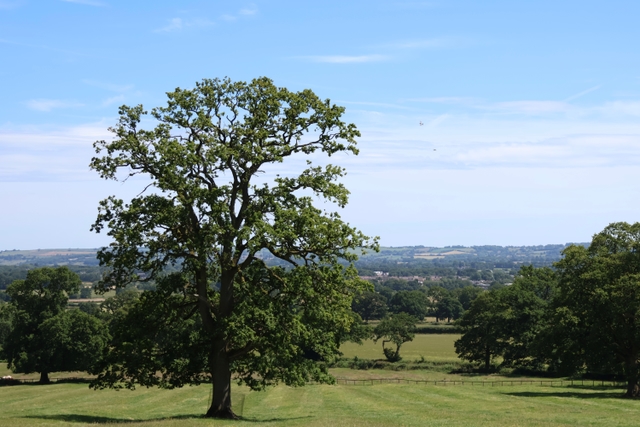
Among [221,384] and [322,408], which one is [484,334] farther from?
[221,384]

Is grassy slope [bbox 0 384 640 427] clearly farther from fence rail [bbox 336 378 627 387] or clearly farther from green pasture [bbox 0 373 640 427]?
fence rail [bbox 336 378 627 387]

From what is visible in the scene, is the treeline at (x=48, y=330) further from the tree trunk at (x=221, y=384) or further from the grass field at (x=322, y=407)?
the tree trunk at (x=221, y=384)

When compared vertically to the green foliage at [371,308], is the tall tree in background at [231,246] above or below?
above

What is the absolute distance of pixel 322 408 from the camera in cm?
4550

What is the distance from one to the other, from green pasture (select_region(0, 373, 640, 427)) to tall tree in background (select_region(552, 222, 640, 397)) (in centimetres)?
299

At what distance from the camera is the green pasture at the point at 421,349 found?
393 feet

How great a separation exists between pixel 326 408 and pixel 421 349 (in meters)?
89.3

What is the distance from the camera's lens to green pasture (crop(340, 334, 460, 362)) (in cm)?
11988

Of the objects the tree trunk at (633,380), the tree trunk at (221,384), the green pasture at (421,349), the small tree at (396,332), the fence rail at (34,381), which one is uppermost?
the tree trunk at (221,384)

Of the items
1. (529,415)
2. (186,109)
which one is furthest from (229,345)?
(529,415)

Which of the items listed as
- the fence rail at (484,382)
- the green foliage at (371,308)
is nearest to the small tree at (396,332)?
the fence rail at (484,382)

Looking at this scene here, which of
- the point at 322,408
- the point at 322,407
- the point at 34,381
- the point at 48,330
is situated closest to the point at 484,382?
the point at 322,407

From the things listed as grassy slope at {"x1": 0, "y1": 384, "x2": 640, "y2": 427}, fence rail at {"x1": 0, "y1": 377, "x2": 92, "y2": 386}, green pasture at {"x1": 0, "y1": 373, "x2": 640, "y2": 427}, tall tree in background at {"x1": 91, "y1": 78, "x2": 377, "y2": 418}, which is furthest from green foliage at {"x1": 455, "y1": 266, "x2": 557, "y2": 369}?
tall tree in background at {"x1": 91, "y1": 78, "x2": 377, "y2": 418}

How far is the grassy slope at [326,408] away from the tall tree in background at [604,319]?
2.96 metres
